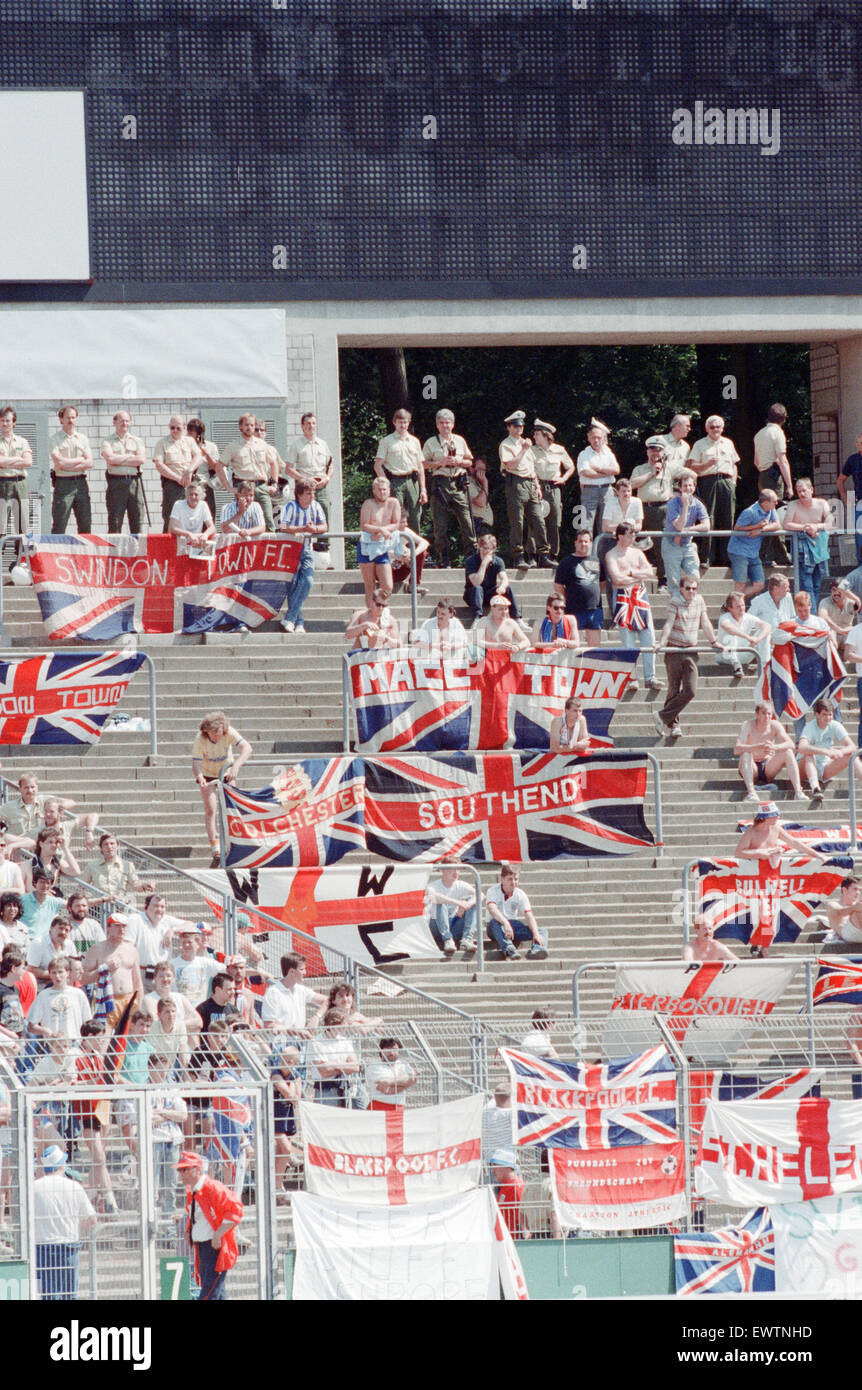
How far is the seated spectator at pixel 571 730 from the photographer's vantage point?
20984 mm

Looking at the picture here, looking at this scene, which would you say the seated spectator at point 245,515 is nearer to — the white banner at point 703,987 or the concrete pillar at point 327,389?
the concrete pillar at point 327,389

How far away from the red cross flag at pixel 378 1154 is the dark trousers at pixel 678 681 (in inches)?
388

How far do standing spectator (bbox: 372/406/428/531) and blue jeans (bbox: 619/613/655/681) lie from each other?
3722 mm

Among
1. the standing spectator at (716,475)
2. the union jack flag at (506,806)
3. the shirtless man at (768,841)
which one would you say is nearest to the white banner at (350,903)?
the union jack flag at (506,806)

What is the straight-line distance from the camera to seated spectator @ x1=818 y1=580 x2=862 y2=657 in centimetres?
2314

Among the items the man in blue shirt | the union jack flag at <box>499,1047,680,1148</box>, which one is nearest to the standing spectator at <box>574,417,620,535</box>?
the man in blue shirt

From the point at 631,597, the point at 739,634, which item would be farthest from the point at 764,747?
the point at 631,597

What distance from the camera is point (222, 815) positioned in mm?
19516

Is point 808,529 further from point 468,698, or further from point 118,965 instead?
point 118,965

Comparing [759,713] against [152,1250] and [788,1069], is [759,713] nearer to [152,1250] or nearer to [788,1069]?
[788,1069]

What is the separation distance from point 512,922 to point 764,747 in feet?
11.4

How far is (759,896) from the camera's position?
18969mm

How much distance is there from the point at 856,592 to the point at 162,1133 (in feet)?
45.5

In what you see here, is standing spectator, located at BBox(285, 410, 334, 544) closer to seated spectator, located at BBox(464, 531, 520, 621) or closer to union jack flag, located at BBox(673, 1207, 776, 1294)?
seated spectator, located at BBox(464, 531, 520, 621)
